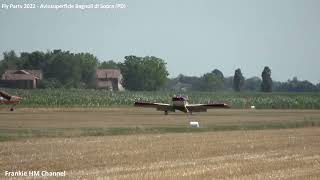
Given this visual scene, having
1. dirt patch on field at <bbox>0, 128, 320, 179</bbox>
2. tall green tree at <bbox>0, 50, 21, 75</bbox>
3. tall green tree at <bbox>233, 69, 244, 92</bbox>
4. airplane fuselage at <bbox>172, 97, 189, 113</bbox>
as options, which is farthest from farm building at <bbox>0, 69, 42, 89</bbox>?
dirt patch on field at <bbox>0, 128, 320, 179</bbox>

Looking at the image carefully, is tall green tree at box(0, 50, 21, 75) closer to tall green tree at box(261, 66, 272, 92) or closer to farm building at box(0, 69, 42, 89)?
farm building at box(0, 69, 42, 89)

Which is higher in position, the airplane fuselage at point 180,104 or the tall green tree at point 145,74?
the tall green tree at point 145,74

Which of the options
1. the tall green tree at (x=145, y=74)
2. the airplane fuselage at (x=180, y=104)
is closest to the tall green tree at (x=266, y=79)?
the tall green tree at (x=145, y=74)

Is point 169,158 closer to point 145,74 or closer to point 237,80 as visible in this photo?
point 145,74

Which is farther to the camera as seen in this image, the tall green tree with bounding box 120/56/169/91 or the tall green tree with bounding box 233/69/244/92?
the tall green tree with bounding box 233/69/244/92

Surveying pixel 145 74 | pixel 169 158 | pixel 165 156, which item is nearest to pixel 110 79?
pixel 145 74

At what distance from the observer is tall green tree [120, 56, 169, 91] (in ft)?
481

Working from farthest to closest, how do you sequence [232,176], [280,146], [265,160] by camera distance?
[280,146] < [265,160] < [232,176]

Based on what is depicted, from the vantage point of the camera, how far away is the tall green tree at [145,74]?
481 feet

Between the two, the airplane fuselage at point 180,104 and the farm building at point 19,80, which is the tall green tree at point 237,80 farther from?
the airplane fuselage at point 180,104

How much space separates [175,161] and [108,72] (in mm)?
137864

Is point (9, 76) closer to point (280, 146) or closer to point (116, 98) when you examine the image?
point (116, 98)

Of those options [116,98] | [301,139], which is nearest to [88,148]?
[301,139]

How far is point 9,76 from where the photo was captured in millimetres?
111562
